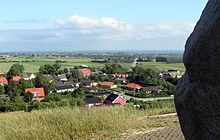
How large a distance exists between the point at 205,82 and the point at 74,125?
4.18 m

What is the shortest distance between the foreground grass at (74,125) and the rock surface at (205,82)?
3.23 metres

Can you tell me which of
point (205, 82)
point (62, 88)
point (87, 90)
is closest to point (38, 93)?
point (62, 88)

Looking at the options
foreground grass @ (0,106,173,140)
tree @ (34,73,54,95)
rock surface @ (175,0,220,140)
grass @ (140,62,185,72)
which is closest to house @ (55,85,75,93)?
tree @ (34,73,54,95)

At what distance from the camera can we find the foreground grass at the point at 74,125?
224 inches

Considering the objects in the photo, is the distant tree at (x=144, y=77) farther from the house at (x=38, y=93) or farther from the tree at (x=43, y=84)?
the house at (x=38, y=93)

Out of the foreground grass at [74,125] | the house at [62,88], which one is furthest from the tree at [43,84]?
the foreground grass at [74,125]

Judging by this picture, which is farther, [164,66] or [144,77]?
[164,66]

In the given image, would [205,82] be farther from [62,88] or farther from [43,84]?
[62,88]

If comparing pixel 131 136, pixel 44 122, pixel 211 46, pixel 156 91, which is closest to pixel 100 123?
pixel 131 136

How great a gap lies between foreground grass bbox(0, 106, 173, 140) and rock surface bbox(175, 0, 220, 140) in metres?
3.23

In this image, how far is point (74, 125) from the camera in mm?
6133

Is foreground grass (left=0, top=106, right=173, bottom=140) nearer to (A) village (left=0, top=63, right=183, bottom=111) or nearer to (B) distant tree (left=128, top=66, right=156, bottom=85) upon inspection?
(A) village (left=0, top=63, right=183, bottom=111)

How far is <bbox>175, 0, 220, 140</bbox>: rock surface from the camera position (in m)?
2.54

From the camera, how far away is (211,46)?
2529 millimetres
